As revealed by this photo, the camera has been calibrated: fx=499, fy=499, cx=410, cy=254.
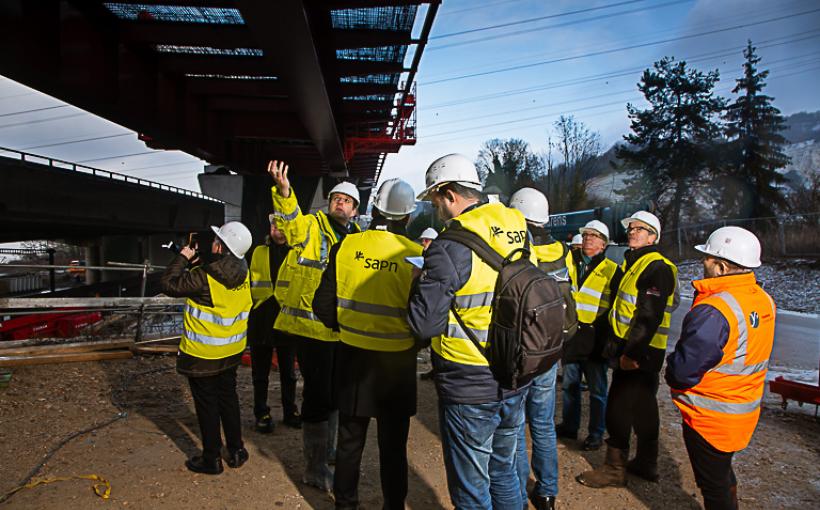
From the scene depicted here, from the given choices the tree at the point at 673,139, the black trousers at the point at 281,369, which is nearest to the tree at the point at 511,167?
the tree at the point at 673,139

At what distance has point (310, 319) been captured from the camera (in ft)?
11.7

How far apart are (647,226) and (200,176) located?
36.1 feet

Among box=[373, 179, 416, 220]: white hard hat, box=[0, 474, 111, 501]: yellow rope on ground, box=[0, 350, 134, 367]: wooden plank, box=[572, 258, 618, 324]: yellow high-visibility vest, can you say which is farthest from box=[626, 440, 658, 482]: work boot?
box=[0, 350, 134, 367]: wooden plank

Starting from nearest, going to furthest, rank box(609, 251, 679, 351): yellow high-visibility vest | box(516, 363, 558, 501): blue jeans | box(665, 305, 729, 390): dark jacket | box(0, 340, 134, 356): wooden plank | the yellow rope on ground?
box(665, 305, 729, 390): dark jacket < box(516, 363, 558, 501): blue jeans < the yellow rope on ground < box(609, 251, 679, 351): yellow high-visibility vest < box(0, 340, 134, 356): wooden plank

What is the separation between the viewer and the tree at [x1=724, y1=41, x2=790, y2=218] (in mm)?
27891

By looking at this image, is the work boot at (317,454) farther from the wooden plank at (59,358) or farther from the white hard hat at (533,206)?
the wooden plank at (59,358)

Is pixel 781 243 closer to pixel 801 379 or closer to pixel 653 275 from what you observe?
pixel 801 379

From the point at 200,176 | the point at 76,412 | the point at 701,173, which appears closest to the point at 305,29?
the point at 76,412

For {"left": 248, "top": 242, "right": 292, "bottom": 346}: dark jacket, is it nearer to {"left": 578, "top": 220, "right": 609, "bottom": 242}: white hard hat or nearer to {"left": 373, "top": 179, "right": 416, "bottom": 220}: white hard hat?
{"left": 373, "top": 179, "right": 416, "bottom": 220}: white hard hat

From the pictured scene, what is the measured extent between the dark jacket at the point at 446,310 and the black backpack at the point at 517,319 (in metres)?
0.06

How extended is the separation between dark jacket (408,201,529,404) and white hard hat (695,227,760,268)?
5.08 feet

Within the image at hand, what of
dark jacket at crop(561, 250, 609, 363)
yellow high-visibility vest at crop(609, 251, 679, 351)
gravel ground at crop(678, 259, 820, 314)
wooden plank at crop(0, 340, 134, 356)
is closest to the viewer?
yellow high-visibility vest at crop(609, 251, 679, 351)

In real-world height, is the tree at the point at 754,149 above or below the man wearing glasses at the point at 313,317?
above

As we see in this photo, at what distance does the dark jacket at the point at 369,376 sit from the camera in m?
2.86
